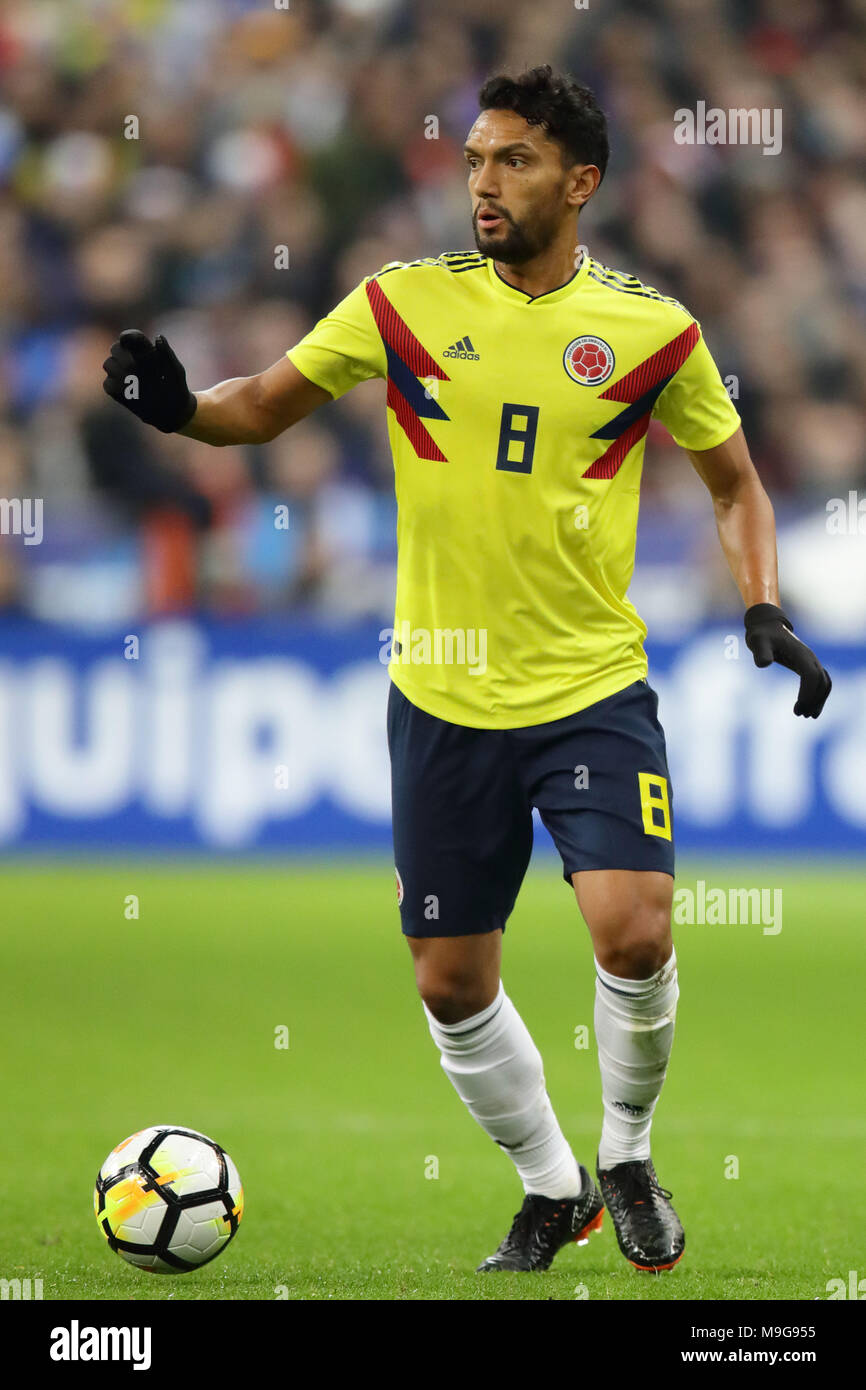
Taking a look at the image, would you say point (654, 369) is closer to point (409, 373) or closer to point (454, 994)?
point (409, 373)

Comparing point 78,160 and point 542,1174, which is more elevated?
point 78,160

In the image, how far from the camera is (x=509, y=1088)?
14.9 ft

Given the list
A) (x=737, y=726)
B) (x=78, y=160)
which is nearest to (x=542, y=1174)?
(x=737, y=726)

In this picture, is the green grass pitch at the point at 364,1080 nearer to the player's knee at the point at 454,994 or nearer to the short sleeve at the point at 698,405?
the player's knee at the point at 454,994

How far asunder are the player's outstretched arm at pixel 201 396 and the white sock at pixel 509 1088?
138 centimetres

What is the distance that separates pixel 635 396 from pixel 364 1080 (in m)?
3.29

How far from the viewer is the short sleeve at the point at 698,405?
14.7 ft

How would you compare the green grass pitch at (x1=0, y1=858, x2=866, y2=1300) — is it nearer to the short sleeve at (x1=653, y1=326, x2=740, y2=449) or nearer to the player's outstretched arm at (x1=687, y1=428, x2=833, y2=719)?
the player's outstretched arm at (x1=687, y1=428, x2=833, y2=719)

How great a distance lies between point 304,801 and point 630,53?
6786 millimetres

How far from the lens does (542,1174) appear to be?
4.64m

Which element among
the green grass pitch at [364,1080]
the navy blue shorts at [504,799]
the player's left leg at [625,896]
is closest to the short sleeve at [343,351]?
the navy blue shorts at [504,799]

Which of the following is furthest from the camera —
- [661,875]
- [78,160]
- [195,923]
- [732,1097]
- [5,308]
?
[78,160]

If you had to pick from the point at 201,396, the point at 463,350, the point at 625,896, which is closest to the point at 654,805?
the point at 625,896
